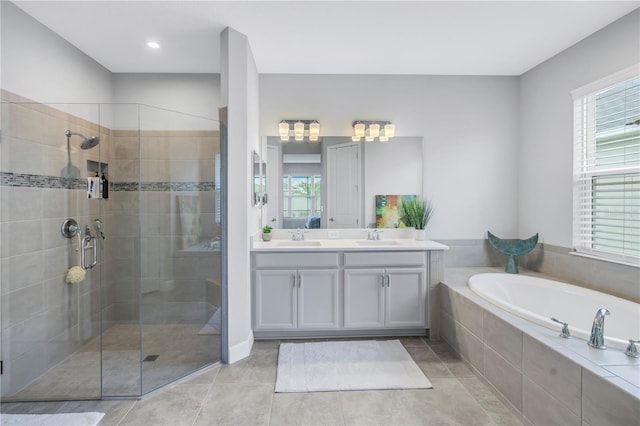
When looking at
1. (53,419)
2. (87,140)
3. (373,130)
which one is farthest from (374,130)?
(53,419)

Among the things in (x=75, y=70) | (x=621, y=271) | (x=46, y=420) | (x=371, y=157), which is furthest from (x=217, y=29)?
(x=621, y=271)

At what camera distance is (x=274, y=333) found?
295 cm

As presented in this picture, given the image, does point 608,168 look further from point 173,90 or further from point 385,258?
point 173,90

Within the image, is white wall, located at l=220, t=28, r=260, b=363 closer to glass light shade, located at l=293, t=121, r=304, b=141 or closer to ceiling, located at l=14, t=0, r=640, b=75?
ceiling, located at l=14, t=0, r=640, b=75

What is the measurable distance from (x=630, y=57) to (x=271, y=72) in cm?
302

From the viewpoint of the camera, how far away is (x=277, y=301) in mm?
2883

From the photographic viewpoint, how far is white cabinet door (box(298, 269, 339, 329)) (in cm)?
289

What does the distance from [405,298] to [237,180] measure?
72.8 inches

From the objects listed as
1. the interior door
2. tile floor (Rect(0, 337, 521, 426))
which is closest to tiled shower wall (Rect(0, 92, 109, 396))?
tile floor (Rect(0, 337, 521, 426))

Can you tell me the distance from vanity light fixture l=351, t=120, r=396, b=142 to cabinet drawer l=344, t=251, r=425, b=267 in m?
1.31

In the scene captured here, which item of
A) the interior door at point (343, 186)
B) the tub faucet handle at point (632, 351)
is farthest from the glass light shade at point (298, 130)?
the tub faucet handle at point (632, 351)

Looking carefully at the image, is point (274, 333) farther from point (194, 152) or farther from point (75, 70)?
point (75, 70)

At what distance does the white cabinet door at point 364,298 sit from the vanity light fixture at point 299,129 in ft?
4.98

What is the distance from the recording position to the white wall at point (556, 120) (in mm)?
2469
